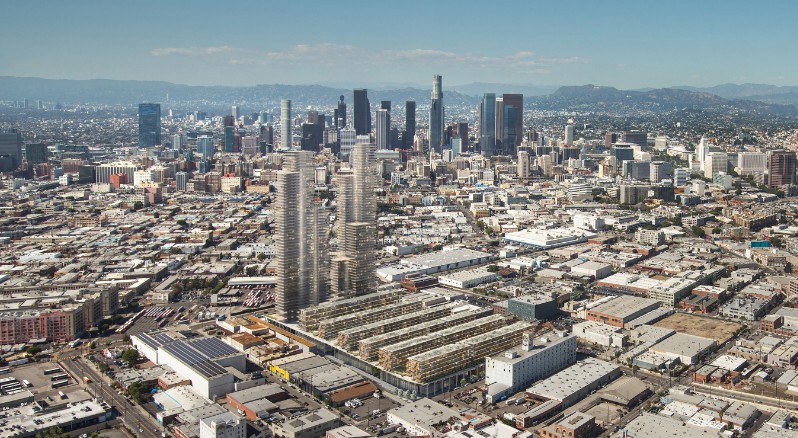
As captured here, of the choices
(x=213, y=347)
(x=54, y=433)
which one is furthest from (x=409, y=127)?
(x=54, y=433)

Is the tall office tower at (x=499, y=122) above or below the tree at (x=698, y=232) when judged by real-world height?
above

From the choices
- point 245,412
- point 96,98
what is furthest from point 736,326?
point 96,98

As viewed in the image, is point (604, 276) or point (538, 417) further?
point (604, 276)

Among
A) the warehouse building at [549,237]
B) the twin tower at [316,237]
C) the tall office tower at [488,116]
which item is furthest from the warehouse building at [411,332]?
the tall office tower at [488,116]

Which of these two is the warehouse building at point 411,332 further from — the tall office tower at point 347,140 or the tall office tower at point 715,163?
the tall office tower at point 347,140

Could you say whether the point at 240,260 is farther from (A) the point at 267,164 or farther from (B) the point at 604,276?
(A) the point at 267,164

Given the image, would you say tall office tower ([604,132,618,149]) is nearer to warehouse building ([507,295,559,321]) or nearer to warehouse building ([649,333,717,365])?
warehouse building ([507,295,559,321])
